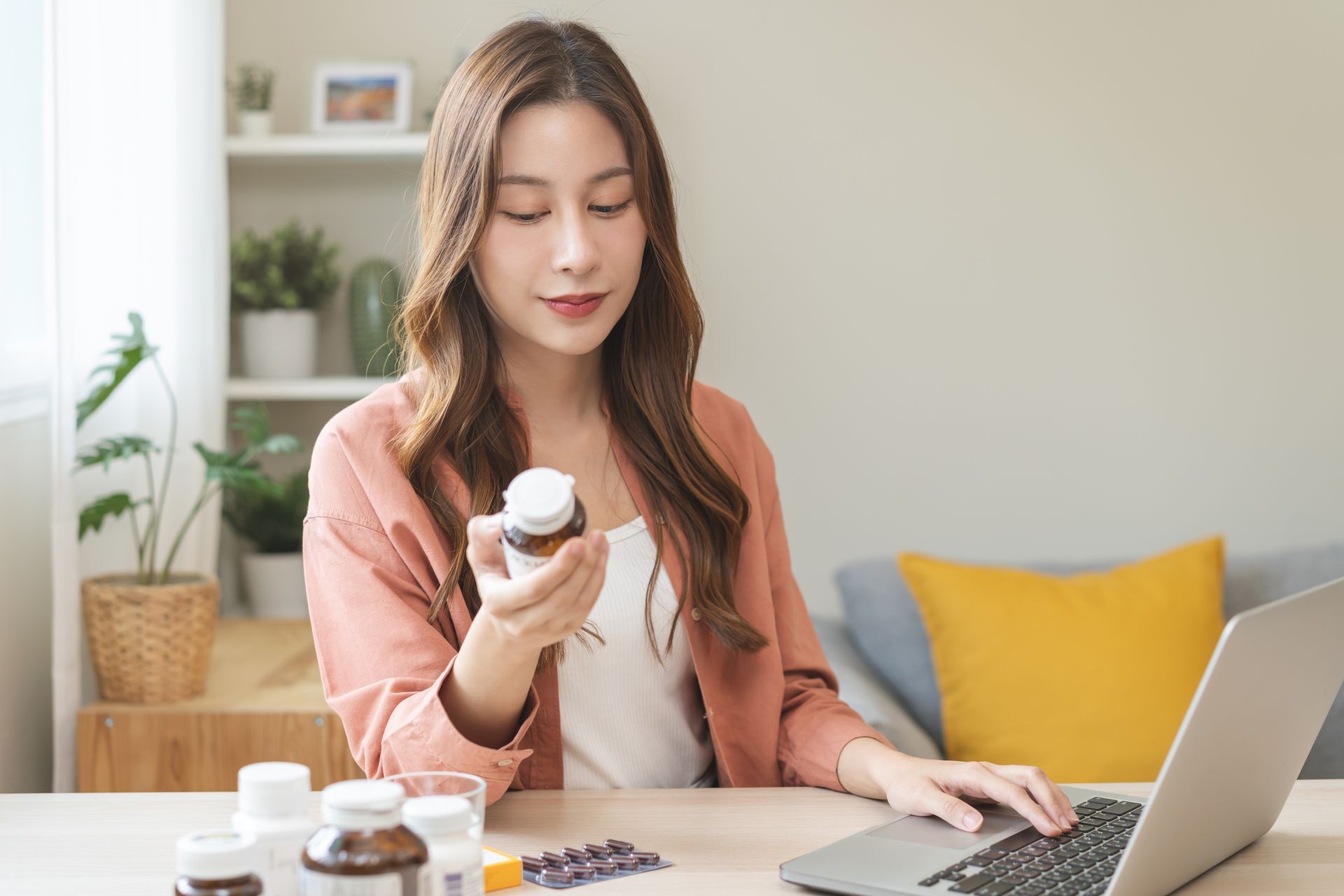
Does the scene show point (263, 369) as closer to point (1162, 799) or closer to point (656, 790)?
point (656, 790)

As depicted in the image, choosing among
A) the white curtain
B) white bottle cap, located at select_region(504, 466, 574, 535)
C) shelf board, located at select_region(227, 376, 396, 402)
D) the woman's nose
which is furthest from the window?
white bottle cap, located at select_region(504, 466, 574, 535)

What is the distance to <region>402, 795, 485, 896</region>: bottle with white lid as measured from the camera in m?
0.71

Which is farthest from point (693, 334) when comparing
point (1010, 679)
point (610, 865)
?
point (1010, 679)

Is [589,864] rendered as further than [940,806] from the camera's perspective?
No

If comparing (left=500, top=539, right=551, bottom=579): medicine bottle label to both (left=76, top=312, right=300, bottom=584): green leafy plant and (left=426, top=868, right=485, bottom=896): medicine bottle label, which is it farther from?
(left=76, top=312, right=300, bottom=584): green leafy plant

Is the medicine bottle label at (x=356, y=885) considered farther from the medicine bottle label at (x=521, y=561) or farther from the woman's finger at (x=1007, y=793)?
the woman's finger at (x=1007, y=793)

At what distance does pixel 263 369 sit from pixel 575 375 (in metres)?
1.30

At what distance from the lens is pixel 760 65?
268cm

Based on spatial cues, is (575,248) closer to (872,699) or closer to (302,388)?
(872,699)

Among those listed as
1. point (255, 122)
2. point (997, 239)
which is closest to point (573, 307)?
point (255, 122)

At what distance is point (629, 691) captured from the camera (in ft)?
4.44

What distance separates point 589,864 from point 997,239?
79.5 inches

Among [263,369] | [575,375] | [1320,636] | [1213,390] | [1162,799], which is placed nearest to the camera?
[1162,799]

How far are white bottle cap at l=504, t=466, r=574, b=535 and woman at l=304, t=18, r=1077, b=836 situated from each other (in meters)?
0.24
